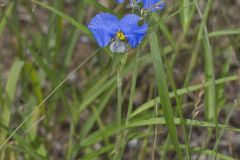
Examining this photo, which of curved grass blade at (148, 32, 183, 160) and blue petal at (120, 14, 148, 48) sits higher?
blue petal at (120, 14, 148, 48)

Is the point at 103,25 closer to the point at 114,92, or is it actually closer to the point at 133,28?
the point at 133,28

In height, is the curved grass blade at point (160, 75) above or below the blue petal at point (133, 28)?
below

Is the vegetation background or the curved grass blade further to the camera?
the vegetation background

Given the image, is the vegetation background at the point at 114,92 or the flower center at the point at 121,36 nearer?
the flower center at the point at 121,36

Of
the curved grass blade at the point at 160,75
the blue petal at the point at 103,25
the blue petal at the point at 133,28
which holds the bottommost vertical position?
the curved grass blade at the point at 160,75

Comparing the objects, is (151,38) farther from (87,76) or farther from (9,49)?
(9,49)

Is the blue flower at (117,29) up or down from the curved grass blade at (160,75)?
up

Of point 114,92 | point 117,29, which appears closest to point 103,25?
point 117,29

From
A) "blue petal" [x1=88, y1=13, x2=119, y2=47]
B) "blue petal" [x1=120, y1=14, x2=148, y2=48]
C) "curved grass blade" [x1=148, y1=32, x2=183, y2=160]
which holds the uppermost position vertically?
"blue petal" [x1=88, y1=13, x2=119, y2=47]
